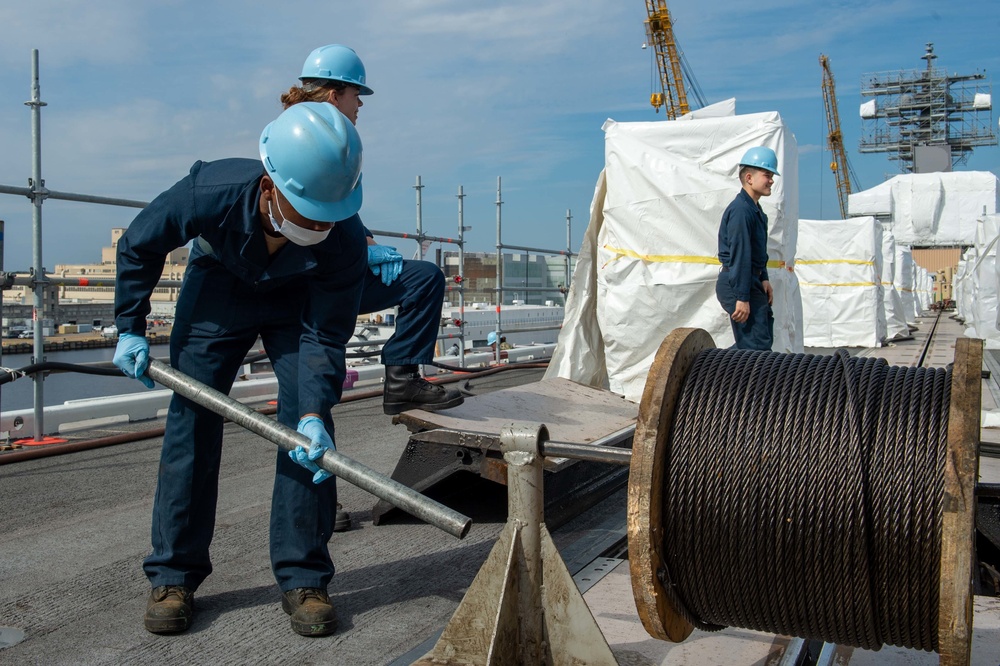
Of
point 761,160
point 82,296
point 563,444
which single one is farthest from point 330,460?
point 82,296

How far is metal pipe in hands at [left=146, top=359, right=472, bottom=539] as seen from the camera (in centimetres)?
195

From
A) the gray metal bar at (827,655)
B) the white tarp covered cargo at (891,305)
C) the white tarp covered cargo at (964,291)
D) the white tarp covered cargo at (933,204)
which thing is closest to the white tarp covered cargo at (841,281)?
the white tarp covered cargo at (891,305)

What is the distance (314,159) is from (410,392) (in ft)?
5.42

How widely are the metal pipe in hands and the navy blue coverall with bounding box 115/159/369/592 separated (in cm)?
18

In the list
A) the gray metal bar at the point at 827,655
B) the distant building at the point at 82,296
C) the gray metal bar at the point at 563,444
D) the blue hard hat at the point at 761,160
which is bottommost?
the gray metal bar at the point at 827,655

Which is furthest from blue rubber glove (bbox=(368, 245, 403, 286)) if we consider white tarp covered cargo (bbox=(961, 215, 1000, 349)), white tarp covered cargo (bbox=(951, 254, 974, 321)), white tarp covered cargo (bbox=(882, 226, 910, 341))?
white tarp covered cargo (bbox=(951, 254, 974, 321))

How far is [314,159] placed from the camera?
7.42 ft

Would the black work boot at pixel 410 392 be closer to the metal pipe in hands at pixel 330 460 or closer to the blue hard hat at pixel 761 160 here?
the metal pipe in hands at pixel 330 460

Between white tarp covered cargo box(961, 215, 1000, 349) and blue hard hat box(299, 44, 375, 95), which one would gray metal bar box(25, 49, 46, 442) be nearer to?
blue hard hat box(299, 44, 375, 95)

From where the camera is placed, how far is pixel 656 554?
191cm

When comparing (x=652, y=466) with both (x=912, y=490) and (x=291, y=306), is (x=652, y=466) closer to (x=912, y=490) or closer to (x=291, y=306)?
(x=912, y=490)

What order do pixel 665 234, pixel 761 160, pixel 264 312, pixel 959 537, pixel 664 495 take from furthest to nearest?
pixel 665 234
pixel 761 160
pixel 264 312
pixel 664 495
pixel 959 537

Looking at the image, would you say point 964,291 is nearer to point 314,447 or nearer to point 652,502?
point 652,502

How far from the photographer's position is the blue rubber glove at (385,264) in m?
3.62
